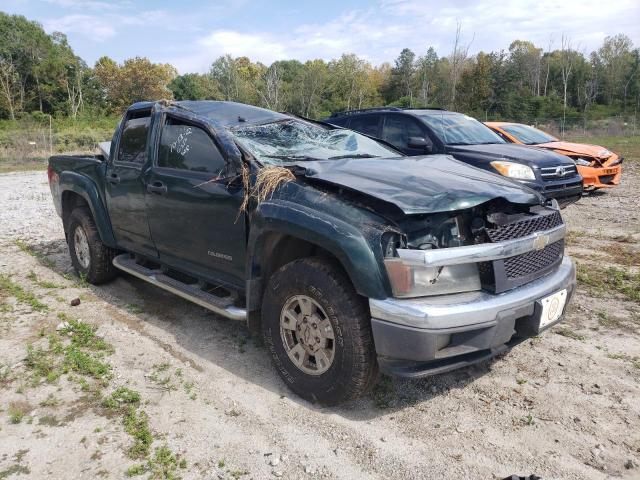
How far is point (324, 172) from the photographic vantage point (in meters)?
3.22

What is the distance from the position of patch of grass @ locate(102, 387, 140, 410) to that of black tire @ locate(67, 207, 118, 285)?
2.37 m

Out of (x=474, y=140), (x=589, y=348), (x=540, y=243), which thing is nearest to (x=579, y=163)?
(x=474, y=140)

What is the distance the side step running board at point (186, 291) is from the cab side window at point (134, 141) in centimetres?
97

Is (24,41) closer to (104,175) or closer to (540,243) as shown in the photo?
(104,175)

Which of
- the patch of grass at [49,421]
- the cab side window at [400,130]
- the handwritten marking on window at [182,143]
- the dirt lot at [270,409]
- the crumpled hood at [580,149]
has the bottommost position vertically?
the dirt lot at [270,409]

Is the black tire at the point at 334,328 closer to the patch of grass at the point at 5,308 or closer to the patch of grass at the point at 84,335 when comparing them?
the patch of grass at the point at 84,335

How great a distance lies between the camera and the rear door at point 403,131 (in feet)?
24.1

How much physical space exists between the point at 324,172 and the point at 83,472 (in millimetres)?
2129

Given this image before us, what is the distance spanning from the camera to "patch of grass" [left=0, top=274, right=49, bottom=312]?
489cm

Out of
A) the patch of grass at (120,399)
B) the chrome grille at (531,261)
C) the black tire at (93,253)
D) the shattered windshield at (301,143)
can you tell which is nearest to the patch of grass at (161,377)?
the patch of grass at (120,399)

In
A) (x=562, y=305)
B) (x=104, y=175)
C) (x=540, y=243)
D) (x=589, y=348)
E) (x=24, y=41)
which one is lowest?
(x=589, y=348)

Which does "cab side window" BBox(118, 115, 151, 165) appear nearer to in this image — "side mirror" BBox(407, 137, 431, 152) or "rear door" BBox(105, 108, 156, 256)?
"rear door" BBox(105, 108, 156, 256)

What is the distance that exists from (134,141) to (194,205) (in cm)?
133

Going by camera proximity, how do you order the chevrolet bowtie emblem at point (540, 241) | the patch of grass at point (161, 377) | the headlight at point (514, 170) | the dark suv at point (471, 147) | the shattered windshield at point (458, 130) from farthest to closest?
the shattered windshield at point (458, 130) < the dark suv at point (471, 147) < the headlight at point (514, 170) < the patch of grass at point (161, 377) < the chevrolet bowtie emblem at point (540, 241)
